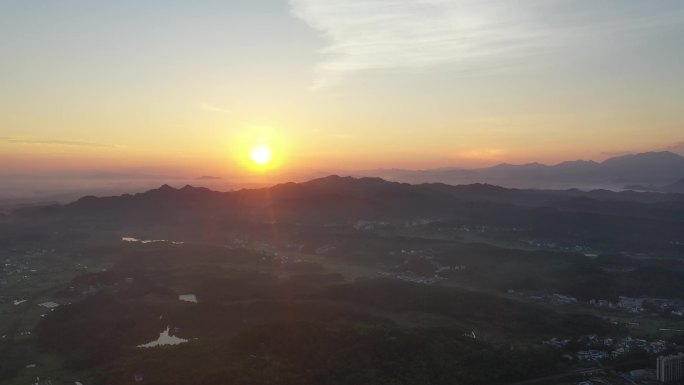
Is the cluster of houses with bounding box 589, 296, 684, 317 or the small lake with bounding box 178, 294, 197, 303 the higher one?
the small lake with bounding box 178, 294, 197, 303

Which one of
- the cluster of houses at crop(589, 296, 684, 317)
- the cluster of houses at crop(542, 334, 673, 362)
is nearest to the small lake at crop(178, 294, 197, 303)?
the cluster of houses at crop(542, 334, 673, 362)

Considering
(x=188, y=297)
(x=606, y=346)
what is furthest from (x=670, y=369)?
(x=188, y=297)

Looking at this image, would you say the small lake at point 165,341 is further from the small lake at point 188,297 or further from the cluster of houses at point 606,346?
the cluster of houses at point 606,346

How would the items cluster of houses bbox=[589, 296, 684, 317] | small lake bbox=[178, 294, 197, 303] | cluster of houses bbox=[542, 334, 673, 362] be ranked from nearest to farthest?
cluster of houses bbox=[542, 334, 673, 362] → cluster of houses bbox=[589, 296, 684, 317] → small lake bbox=[178, 294, 197, 303]

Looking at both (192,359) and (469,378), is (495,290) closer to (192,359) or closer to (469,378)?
(469,378)

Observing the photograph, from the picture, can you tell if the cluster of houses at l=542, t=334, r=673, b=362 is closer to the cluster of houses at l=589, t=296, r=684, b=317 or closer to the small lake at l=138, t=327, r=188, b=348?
the cluster of houses at l=589, t=296, r=684, b=317

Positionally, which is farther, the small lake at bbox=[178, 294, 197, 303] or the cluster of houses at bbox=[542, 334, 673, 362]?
the small lake at bbox=[178, 294, 197, 303]

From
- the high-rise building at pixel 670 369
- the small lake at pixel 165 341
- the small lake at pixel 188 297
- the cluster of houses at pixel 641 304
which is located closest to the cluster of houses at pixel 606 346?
the high-rise building at pixel 670 369

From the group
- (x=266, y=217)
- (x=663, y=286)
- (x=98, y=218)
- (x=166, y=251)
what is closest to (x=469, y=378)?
(x=663, y=286)
